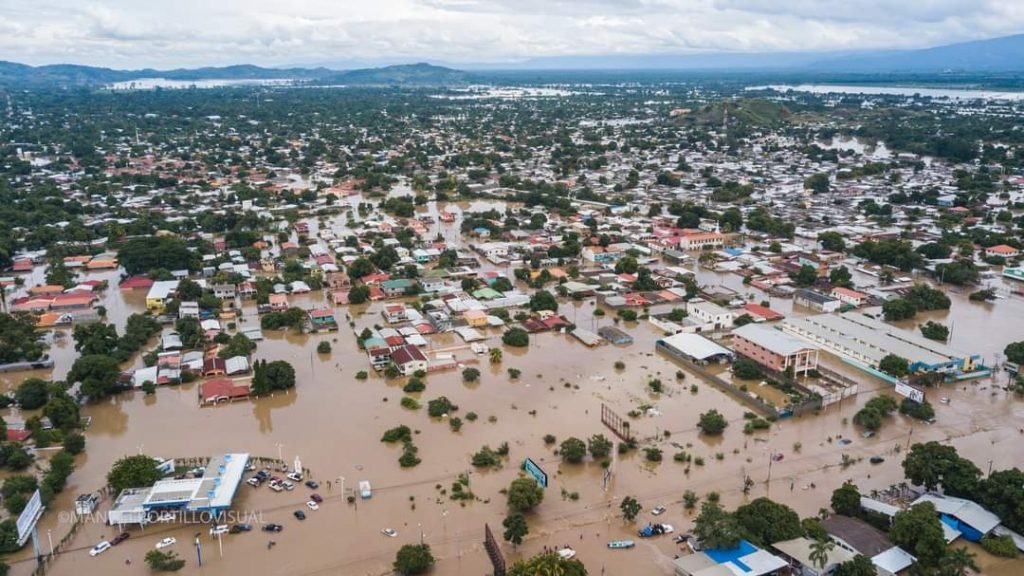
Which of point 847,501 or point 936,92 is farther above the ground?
point 936,92

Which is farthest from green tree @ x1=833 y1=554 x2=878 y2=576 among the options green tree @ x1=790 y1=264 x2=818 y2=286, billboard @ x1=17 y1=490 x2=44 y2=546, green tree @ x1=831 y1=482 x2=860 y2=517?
green tree @ x1=790 y1=264 x2=818 y2=286

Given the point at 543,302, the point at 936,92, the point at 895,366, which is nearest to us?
the point at 895,366

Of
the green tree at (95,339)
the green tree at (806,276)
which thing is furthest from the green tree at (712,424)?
the green tree at (95,339)

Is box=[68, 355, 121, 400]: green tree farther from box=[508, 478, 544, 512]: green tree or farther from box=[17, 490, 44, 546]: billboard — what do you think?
box=[508, 478, 544, 512]: green tree

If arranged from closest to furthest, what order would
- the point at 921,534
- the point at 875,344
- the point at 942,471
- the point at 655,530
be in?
the point at 921,534
the point at 655,530
the point at 942,471
the point at 875,344

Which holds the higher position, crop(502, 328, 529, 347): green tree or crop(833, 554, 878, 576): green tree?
crop(833, 554, 878, 576): green tree

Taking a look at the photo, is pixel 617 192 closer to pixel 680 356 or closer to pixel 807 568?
pixel 680 356

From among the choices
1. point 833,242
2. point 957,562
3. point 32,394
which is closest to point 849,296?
point 833,242

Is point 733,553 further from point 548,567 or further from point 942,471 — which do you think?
point 942,471
